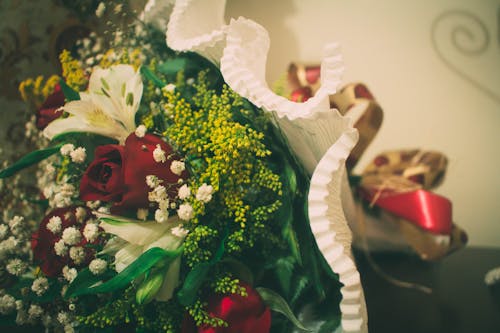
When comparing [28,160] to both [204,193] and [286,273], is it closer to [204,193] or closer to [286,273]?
[204,193]

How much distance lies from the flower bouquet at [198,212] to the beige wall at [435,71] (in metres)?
0.44

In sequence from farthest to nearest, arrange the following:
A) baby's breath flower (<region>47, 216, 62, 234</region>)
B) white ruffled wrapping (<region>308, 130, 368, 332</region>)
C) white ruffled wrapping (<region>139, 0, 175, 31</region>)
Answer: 1. white ruffled wrapping (<region>139, 0, 175, 31</region>)
2. baby's breath flower (<region>47, 216, 62, 234</region>)
3. white ruffled wrapping (<region>308, 130, 368, 332</region>)

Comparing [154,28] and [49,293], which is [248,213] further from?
[154,28]

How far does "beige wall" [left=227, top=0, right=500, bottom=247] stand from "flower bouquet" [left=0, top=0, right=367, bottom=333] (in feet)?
1.44

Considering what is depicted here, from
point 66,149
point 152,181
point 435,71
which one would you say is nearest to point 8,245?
point 66,149

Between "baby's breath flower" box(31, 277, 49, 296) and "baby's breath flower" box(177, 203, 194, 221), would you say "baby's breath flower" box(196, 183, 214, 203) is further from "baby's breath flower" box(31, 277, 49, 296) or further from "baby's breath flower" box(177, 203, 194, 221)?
"baby's breath flower" box(31, 277, 49, 296)

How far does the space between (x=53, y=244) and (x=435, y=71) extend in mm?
889

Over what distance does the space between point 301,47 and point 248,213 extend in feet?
1.92

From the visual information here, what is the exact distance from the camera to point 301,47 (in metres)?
0.86

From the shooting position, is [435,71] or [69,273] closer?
[69,273]

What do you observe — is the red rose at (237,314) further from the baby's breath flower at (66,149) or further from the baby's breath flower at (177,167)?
the baby's breath flower at (66,149)

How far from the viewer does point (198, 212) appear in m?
0.39

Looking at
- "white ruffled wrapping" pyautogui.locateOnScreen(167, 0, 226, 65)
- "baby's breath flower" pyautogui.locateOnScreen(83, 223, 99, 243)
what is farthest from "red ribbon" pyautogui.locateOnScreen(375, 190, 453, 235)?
"baby's breath flower" pyautogui.locateOnScreen(83, 223, 99, 243)

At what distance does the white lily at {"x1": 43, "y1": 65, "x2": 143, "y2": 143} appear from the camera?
0.45 meters
